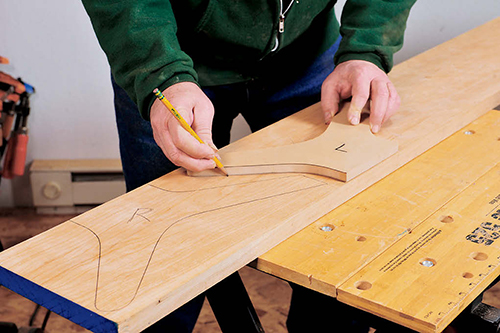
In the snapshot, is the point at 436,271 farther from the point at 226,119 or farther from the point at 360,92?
the point at 226,119

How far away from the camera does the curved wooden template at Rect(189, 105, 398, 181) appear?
3.70ft

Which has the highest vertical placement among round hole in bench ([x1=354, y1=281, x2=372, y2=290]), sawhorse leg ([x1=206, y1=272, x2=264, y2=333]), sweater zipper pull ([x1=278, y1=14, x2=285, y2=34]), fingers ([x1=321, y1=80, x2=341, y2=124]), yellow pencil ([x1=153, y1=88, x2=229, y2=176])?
sweater zipper pull ([x1=278, y1=14, x2=285, y2=34])

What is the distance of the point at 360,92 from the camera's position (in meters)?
1.30

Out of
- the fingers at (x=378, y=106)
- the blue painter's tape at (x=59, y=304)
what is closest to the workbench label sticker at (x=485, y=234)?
the fingers at (x=378, y=106)

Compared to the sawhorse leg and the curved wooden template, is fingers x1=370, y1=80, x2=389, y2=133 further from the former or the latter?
the sawhorse leg

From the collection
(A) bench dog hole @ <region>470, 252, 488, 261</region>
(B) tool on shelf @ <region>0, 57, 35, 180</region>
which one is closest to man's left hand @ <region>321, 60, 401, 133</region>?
(A) bench dog hole @ <region>470, 252, 488, 261</region>

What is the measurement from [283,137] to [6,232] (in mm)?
Result: 2054

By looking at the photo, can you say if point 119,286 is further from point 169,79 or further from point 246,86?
point 246,86

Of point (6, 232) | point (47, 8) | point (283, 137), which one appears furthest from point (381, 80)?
point (6, 232)

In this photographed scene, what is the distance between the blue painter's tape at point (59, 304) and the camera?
76 cm

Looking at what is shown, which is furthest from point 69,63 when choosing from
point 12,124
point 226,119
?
point 226,119

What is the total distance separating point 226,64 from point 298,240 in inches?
A: 24.2

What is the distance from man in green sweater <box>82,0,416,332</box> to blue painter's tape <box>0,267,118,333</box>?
0.39 meters

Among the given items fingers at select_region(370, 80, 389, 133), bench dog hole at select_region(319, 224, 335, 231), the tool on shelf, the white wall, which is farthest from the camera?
the white wall
